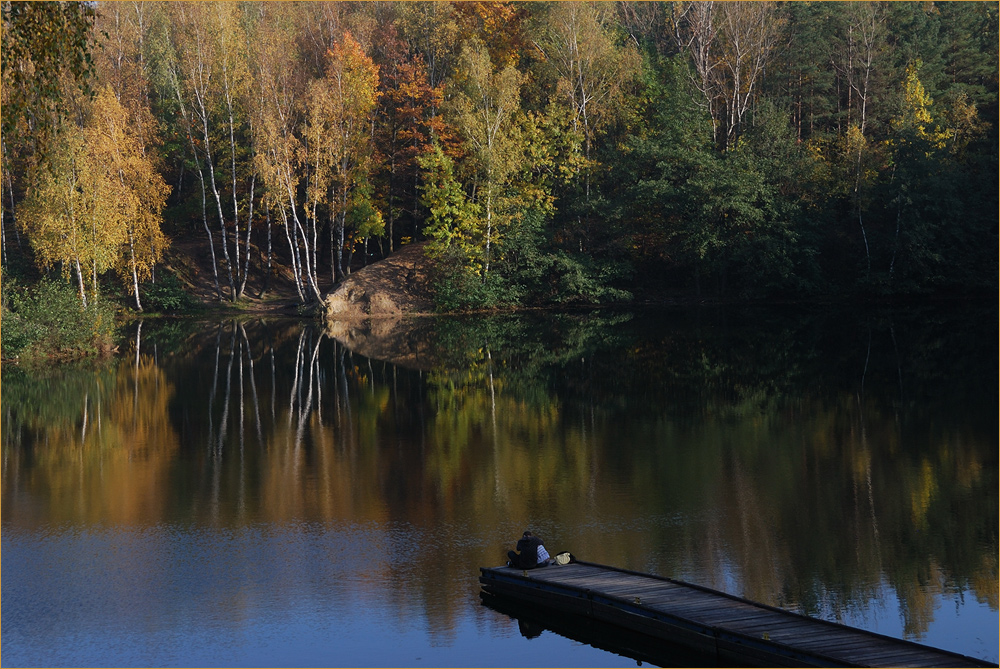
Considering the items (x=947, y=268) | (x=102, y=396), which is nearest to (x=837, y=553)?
(x=102, y=396)

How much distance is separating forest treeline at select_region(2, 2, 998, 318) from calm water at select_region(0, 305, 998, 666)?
51.2 feet

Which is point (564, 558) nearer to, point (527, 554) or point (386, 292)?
point (527, 554)

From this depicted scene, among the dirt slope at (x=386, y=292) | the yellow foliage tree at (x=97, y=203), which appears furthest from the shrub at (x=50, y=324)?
the dirt slope at (x=386, y=292)

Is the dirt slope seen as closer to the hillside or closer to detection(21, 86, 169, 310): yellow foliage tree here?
the hillside

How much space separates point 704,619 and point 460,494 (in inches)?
325

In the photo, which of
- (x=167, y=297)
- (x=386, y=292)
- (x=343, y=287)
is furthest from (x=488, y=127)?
(x=167, y=297)

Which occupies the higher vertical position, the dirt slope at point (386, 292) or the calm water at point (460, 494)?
the dirt slope at point (386, 292)

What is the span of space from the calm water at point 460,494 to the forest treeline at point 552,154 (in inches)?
615

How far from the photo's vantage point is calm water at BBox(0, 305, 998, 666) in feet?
43.7

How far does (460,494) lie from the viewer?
767 inches

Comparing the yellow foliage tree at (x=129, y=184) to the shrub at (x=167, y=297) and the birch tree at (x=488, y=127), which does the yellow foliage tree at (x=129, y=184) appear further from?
the birch tree at (x=488, y=127)

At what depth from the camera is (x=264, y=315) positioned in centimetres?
5456

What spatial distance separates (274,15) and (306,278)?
80.4 ft

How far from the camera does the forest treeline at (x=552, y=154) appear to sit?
165 ft
